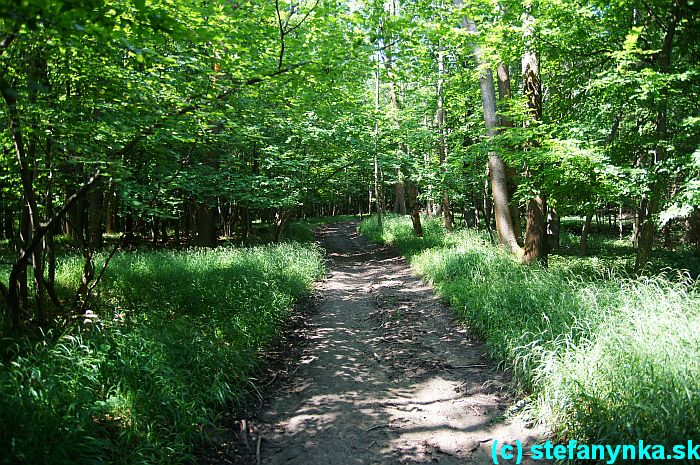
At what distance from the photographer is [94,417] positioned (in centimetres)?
325

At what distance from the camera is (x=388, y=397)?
4.52m

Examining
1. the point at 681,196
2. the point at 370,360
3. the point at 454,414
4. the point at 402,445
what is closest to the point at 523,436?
the point at 454,414

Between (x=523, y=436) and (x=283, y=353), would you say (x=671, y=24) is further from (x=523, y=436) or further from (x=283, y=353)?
(x=283, y=353)

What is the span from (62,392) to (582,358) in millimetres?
4558

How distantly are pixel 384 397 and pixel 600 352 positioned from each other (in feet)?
7.36

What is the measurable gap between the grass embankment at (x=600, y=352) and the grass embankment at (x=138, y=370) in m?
3.22

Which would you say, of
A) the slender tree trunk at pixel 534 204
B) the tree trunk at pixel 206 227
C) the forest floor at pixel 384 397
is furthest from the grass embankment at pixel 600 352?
the tree trunk at pixel 206 227

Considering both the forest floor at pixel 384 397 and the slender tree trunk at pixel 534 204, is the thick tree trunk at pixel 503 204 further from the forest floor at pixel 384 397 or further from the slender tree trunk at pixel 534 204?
the forest floor at pixel 384 397

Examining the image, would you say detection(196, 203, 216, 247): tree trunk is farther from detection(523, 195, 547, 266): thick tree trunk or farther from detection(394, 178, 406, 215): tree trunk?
detection(394, 178, 406, 215): tree trunk

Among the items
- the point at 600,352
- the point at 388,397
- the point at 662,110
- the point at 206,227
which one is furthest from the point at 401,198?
the point at 600,352

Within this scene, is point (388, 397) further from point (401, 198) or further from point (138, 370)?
point (401, 198)

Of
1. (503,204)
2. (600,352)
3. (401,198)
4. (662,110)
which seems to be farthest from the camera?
(401,198)

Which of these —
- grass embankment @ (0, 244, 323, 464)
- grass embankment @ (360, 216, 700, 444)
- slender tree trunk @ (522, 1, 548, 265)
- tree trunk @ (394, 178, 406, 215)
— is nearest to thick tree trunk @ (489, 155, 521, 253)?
slender tree trunk @ (522, 1, 548, 265)

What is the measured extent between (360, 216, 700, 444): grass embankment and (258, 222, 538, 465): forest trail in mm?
427
